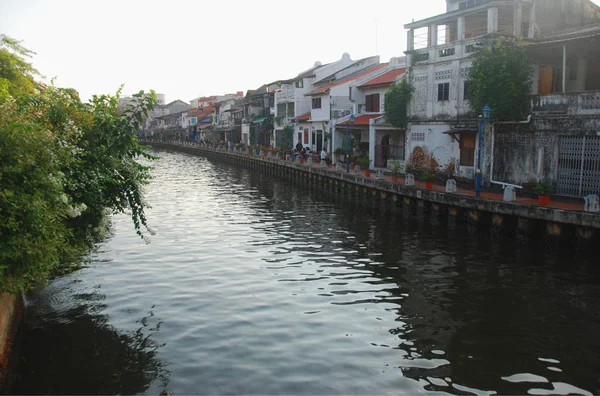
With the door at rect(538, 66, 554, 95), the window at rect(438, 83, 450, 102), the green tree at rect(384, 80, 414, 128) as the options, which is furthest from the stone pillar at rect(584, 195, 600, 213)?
the green tree at rect(384, 80, 414, 128)

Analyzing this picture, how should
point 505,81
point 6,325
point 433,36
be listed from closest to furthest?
point 6,325, point 505,81, point 433,36

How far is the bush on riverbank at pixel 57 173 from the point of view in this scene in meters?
8.95

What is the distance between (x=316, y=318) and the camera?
513 inches

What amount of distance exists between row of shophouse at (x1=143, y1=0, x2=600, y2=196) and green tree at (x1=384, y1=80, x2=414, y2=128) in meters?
0.54

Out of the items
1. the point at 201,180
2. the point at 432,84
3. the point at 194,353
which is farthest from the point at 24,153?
the point at 201,180

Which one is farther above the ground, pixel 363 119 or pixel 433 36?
pixel 433 36

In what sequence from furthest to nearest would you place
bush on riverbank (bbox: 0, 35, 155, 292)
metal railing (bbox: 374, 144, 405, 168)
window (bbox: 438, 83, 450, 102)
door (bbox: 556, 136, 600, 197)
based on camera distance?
1. metal railing (bbox: 374, 144, 405, 168)
2. window (bbox: 438, 83, 450, 102)
3. door (bbox: 556, 136, 600, 197)
4. bush on riverbank (bbox: 0, 35, 155, 292)

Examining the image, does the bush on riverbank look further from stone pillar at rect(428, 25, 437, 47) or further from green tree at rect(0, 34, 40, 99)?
stone pillar at rect(428, 25, 437, 47)

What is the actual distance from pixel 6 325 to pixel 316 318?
6667 mm

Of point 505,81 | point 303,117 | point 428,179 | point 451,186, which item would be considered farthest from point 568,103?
point 303,117

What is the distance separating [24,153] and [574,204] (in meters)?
19.5

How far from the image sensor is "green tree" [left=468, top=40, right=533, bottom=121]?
2577 cm

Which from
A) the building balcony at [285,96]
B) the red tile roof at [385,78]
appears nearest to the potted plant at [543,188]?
the red tile roof at [385,78]

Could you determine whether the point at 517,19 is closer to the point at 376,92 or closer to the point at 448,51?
the point at 448,51
